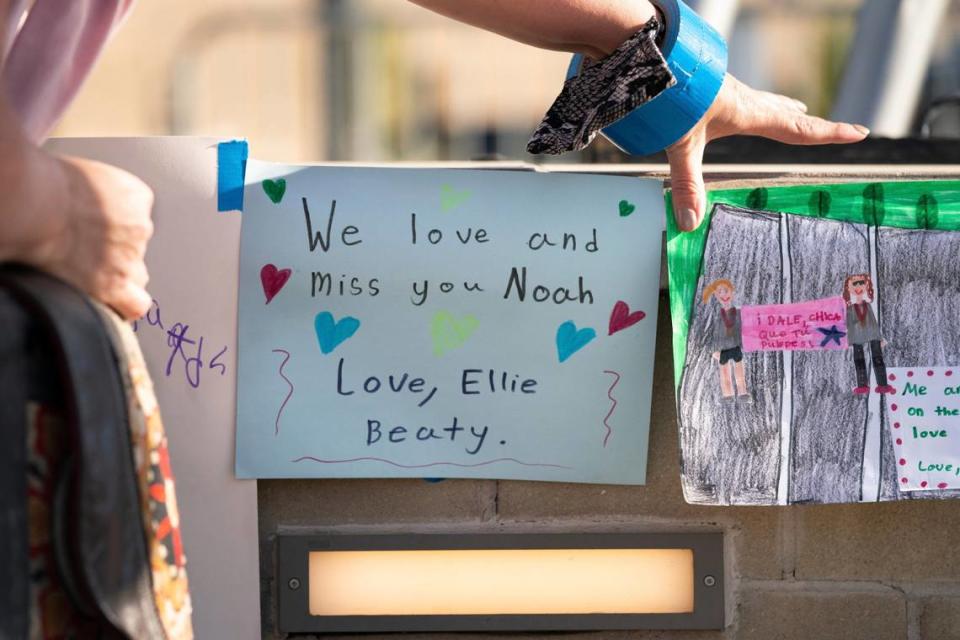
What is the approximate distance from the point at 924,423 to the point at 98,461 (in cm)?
113

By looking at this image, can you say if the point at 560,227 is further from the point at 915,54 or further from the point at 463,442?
the point at 915,54

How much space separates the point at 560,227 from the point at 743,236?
A: 243mm

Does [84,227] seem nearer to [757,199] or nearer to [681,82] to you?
[681,82]

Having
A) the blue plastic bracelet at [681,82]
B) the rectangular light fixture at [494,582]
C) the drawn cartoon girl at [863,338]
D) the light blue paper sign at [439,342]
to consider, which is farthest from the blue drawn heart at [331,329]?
the drawn cartoon girl at [863,338]

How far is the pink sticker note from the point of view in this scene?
160 cm

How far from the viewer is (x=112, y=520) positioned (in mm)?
868

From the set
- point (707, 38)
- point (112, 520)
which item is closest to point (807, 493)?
point (707, 38)

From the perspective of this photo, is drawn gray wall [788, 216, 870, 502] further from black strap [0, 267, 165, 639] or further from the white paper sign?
black strap [0, 267, 165, 639]

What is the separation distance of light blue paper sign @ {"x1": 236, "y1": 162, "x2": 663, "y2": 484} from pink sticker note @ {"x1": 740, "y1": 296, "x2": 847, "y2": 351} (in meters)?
0.14

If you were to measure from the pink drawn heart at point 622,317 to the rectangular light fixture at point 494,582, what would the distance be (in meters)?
0.27

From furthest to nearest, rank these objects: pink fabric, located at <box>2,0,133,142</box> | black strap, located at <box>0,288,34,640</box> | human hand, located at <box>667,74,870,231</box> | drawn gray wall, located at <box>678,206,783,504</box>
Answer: drawn gray wall, located at <box>678,206,783,504</box> < human hand, located at <box>667,74,870,231</box> < pink fabric, located at <box>2,0,133,142</box> < black strap, located at <box>0,288,34,640</box>

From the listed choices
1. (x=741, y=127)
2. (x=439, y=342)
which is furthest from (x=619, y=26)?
(x=439, y=342)

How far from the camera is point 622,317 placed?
1.61 m

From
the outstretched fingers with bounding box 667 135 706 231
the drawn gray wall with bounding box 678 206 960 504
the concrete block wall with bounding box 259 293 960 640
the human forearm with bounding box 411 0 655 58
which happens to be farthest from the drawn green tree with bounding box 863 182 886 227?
the human forearm with bounding box 411 0 655 58
